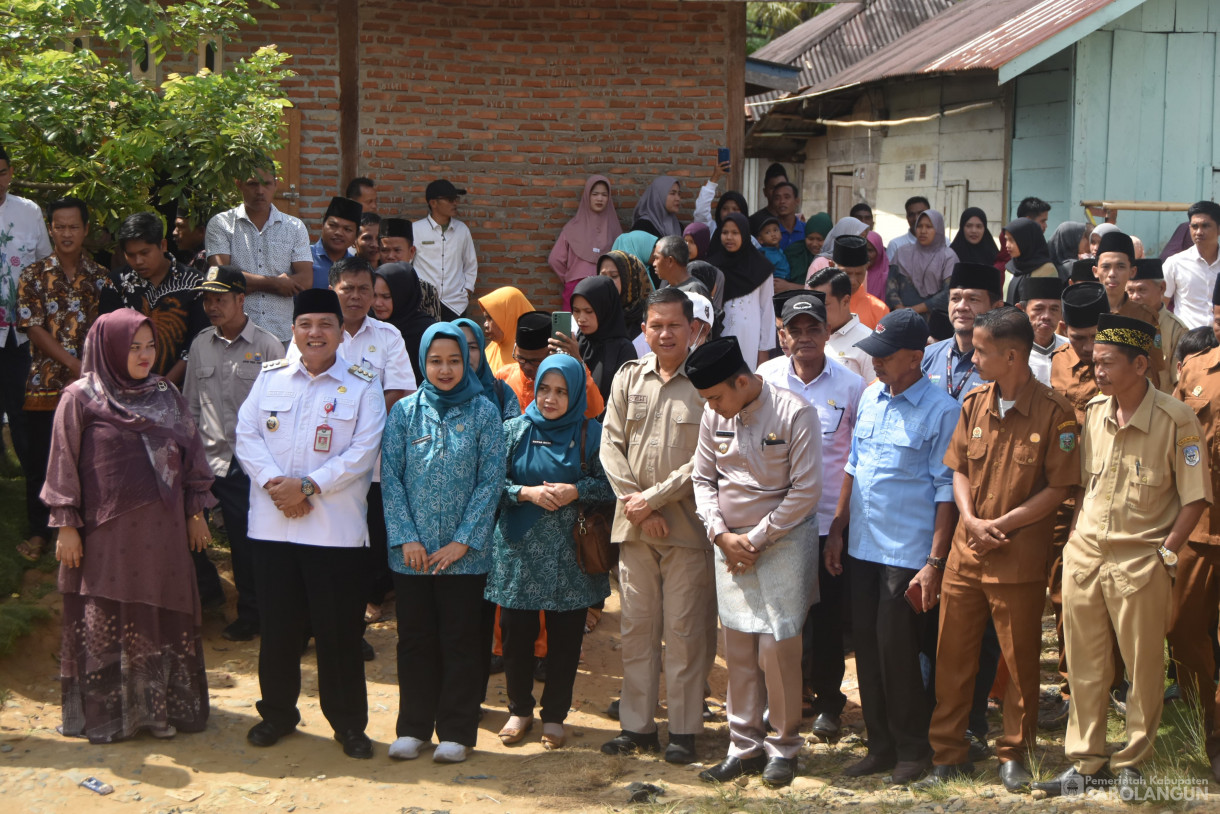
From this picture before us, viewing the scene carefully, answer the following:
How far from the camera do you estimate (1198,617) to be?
4.86m

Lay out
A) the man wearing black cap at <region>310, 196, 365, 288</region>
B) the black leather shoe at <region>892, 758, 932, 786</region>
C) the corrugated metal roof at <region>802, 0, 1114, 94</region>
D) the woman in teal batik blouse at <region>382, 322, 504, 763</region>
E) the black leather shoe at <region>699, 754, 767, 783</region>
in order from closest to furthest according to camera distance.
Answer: the black leather shoe at <region>892, 758, 932, 786</region> < the black leather shoe at <region>699, 754, 767, 783</region> < the woman in teal batik blouse at <region>382, 322, 504, 763</region> < the man wearing black cap at <region>310, 196, 365, 288</region> < the corrugated metal roof at <region>802, 0, 1114, 94</region>

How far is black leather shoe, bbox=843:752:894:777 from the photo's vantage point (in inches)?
192

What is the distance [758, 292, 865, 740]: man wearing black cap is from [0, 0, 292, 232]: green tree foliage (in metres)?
3.48

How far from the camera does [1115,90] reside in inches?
451

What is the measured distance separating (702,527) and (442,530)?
114 centimetres

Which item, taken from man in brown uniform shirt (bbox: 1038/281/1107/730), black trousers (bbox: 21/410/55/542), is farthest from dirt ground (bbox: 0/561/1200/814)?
black trousers (bbox: 21/410/55/542)

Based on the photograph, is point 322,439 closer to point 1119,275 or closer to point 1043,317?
point 1043,317

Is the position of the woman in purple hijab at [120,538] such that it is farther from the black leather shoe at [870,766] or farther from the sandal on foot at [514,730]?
the black leather shoe at [870,766]

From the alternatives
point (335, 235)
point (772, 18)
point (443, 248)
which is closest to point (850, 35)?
point (772, 18)

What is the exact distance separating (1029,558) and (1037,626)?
29 cm

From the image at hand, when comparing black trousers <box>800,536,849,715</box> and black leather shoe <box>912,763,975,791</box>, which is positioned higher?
black trousers <box>800,536,849,715</box>

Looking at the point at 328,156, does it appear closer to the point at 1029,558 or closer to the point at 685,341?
the point at 685,341

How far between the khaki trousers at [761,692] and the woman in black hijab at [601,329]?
64.5 inches

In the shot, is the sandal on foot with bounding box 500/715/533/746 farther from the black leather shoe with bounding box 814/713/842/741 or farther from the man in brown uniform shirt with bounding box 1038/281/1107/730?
the man in brown uniform shirt with bounding box 1038/281/1107/730
